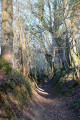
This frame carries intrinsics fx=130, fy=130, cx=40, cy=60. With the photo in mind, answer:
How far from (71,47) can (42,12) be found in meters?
6.26

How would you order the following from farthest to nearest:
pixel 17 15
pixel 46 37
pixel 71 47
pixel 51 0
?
pixel 46 37 → pixel 51 0 → pixel 71 47 → pixel 17 15

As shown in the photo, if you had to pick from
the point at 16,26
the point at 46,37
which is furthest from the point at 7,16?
the point at 46,37

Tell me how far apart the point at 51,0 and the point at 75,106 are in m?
15.5

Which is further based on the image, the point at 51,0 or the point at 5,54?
the point at 51,0

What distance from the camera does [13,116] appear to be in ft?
15.8

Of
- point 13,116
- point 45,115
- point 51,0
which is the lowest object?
point 45,115

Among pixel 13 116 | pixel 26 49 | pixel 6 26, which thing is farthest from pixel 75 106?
pixel 26 49

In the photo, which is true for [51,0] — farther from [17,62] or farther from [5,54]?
[5,54]

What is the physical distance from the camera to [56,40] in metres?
19.2

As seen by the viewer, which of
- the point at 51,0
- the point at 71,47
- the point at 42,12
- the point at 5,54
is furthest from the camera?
the point at 51,0

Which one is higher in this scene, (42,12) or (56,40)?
(42,12)

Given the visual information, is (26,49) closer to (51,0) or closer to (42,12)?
(42,12)

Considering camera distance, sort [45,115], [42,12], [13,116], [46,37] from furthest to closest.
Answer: [46,37]
[42,12]
[45,115]
[13,116]

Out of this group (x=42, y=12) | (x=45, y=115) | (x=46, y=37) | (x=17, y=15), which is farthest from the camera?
(x=46, y=37)
